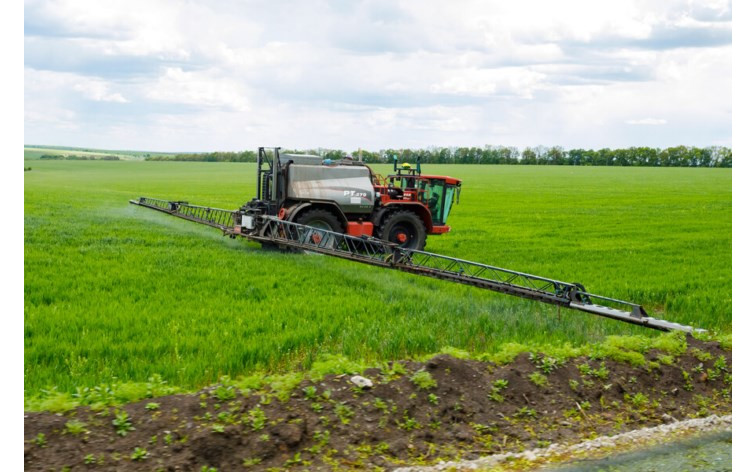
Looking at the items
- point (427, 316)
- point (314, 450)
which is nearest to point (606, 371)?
point (427, 316)

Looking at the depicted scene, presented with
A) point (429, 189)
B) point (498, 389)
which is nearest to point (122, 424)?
point (498, 389)

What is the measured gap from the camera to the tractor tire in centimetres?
1650

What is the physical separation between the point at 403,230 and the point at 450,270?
229 inches

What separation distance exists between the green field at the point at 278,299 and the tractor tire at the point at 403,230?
952mm

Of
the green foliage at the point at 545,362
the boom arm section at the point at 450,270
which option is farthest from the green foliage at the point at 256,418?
the boom arm section at the point at 450,270

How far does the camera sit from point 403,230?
17.0 metres

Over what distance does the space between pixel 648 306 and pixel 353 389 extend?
7196mm

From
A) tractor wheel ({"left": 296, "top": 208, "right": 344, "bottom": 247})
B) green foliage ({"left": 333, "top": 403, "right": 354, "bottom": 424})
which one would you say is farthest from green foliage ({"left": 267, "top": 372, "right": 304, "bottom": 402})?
tractor wheel ({"left": 296, "top": 208, "right": 344, "bottom": 247})

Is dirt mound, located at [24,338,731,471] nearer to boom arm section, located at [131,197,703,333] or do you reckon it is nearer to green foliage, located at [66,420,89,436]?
green foliage, located at [66,420,89,436]

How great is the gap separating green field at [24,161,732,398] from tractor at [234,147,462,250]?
947 mm

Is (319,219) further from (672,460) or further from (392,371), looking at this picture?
(672,460)

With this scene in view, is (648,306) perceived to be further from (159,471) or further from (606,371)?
(159,471)

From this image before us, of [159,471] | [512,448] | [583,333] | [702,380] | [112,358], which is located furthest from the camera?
[583,333]

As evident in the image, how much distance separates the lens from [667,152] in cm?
8944
